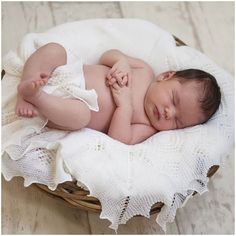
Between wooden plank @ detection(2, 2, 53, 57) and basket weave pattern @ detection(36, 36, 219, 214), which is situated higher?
wooden plank @ detection(2, 2, 53, 57)

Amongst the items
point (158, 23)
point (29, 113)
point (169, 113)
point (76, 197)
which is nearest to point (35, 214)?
point (76, 197)

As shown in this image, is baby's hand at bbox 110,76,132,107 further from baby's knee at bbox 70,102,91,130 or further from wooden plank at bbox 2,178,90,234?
wooden plank at bbox 2,178,90,234

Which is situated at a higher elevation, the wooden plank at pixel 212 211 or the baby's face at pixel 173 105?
the baby's face at pixel 173 105

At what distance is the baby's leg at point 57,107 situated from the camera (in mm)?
951

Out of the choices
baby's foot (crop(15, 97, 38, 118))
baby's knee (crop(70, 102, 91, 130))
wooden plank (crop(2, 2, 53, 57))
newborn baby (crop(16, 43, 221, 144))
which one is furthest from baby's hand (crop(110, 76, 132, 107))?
wooden plank (crop(2, 2, 53, 57))

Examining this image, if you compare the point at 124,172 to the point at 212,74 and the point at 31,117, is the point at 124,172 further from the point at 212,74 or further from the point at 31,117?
the point at 212,74

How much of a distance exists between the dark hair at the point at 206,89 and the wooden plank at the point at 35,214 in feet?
1.27

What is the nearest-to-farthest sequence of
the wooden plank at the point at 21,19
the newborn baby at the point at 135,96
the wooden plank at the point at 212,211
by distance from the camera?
the newborn baby at the point at 135,96, the wooden plank at the point at 212,211, the wooden plank at the point at 21,19

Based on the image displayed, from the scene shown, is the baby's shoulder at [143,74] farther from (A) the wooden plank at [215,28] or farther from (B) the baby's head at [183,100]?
(A) the wooden plank at [215,28]

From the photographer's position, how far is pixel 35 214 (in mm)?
1156

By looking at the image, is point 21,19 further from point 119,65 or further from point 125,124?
point 125,124

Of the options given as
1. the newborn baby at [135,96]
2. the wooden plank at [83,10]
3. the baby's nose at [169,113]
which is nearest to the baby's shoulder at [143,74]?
the newborn baby at [135,96]

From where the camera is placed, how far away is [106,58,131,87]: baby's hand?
113 cm

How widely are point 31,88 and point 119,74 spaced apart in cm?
26
